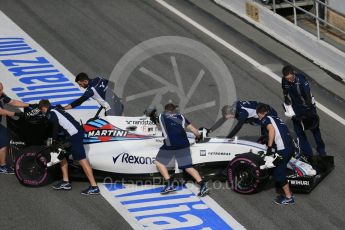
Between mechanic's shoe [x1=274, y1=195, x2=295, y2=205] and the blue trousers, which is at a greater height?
the blue trousers

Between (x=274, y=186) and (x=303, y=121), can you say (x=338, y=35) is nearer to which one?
(x=303, y=121)

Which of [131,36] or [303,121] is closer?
[303,121]

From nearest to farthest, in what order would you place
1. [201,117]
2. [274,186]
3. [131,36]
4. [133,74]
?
1. [274,186]
2. [201,117]
3. [133,74]
4. [131,36]

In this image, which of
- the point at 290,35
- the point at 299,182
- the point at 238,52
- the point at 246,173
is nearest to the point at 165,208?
the point at 246,173

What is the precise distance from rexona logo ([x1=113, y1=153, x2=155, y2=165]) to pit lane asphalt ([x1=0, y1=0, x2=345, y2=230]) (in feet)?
2.69

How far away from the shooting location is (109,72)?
1828 centimetres

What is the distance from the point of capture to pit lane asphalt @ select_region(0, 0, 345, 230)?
40.5 feet

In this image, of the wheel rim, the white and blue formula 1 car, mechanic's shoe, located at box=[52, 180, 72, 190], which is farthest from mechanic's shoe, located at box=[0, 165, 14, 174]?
mechanic's shoe, located at box=[52, 180, 72, 190]

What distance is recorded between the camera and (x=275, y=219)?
12.3m

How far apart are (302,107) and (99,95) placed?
385cm

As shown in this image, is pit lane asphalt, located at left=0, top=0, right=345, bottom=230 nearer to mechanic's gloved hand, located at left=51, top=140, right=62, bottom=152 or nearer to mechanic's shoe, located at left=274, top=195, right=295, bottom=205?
mechanic's shoe, located at left=274, top=195, right=295, bottom=205

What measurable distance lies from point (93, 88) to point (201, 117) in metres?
2.84

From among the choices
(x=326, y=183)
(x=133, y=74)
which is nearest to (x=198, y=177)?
(x=326, y=183)

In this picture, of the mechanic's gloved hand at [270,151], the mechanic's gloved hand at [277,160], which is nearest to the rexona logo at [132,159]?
the mechanic's gloved hand at [270,151]
